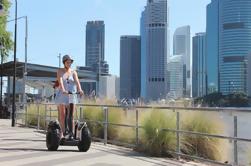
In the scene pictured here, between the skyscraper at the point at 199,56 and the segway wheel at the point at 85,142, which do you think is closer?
the segway wheel at the point at 85,142

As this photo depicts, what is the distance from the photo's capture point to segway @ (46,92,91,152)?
13.4 meters

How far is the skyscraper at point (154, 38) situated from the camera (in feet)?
201

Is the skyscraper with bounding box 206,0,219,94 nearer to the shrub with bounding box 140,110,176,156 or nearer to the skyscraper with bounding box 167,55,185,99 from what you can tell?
the skyscraper with bounding box 167,55,185,99

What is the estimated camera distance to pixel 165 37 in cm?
8000

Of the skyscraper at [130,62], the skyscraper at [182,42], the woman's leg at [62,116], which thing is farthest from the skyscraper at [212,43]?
the woman's leg at [62,116]

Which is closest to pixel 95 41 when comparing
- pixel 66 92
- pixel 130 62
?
pixel 130 62

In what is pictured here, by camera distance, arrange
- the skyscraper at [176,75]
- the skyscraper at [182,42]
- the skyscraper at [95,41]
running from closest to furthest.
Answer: the skyscraper at [176,75]
the skyscraper at [182,42]
the skyscraper at [95,41]

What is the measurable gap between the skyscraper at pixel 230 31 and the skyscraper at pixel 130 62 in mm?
12462

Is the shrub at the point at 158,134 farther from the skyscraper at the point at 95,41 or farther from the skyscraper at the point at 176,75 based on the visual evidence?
the skyscraper at the point at 95,41

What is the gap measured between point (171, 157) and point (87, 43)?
113 metres

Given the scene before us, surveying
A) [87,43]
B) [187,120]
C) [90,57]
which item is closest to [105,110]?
[187,120]

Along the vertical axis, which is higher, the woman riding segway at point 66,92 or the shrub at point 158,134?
the woman riding segway at point 66,92

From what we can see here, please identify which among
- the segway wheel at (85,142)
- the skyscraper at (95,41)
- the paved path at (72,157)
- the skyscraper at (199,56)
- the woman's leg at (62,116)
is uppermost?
the skyscraper at (95,41)

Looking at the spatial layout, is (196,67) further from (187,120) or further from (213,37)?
(187,120)
